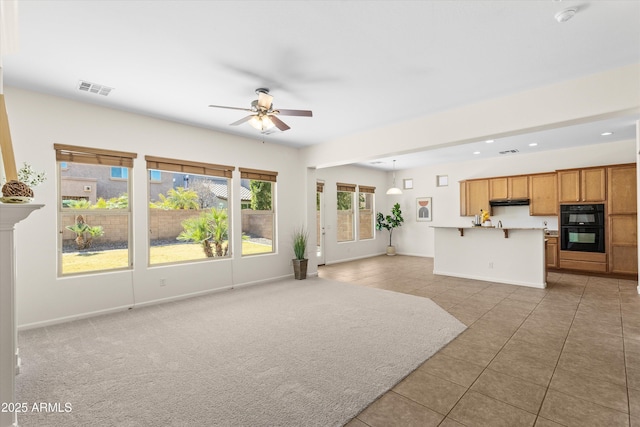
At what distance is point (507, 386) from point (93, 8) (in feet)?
14.1

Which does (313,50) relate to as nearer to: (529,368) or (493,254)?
(529,368)

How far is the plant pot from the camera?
20.0ft

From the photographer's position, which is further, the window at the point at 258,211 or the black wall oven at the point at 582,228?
the black wall oven at the point at 582,228

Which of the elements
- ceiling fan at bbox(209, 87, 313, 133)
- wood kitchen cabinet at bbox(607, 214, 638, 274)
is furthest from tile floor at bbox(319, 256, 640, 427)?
ceiling fan at bbox(209, 87, 313, 133)

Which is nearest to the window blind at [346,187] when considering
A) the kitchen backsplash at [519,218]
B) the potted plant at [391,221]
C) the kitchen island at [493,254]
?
the potted plant at [391,221]

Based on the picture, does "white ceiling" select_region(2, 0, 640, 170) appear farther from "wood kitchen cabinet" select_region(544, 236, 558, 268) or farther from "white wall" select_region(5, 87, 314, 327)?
"wood kitchen cabinet" select_region(544, 236, 558, 268)

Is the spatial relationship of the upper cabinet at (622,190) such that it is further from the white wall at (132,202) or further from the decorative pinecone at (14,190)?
the decorative pinecone at (14,190)

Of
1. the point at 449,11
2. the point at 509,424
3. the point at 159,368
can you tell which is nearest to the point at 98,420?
the point at 159,368

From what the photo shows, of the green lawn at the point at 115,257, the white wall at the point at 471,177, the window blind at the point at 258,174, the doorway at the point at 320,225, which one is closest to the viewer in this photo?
the green lawn at the point at 115,257

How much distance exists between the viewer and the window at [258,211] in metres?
5.71

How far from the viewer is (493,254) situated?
5.75 metres

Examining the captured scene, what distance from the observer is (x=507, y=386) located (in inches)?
89.9

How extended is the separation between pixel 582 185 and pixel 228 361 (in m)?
7.66

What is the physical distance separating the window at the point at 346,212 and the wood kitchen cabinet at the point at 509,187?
374 centimetres
